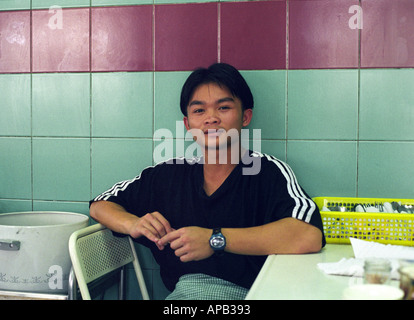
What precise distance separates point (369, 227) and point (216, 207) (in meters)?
0.58

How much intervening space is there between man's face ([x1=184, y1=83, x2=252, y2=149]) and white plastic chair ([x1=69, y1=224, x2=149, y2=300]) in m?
0.57

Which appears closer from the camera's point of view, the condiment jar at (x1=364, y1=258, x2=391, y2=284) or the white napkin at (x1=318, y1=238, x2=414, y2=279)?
the condiment jar at (x1=364, y1=258, x2=391, y2=284)

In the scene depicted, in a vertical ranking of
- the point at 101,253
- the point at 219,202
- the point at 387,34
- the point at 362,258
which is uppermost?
the point at 387,34

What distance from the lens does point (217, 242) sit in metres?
1.47

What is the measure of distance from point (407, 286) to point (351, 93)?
127 centimetres

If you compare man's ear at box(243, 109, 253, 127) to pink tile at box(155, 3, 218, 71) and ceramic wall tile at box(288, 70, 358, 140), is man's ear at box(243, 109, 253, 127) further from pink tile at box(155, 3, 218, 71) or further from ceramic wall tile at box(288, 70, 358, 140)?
pink tile at box(155, 3, 218, 71)

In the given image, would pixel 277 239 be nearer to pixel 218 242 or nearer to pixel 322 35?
pixel 218 242

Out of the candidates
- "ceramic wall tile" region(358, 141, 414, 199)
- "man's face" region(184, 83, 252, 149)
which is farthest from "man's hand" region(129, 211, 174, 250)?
"ceramic wall tile" region(358, 141, 414, 199)

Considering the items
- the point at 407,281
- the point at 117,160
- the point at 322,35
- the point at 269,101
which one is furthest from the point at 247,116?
the point at 407,281

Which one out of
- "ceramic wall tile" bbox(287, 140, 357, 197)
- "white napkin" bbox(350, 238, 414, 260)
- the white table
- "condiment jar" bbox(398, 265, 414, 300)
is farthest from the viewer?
"ceramic wall tile" bbox(287, 140, 357, 197)

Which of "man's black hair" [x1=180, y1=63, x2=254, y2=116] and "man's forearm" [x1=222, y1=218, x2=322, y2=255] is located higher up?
"man's black hair" [x1=180, y1=63, x2=254, y2=116]

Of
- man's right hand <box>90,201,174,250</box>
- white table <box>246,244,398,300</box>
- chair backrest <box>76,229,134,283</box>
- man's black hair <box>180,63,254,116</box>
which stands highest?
man's black hair <box>180,63,254,116</box>

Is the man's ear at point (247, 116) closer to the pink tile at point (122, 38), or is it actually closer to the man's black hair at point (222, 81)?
the man's black hair at point (222, 81)

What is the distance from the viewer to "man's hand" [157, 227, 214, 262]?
1.43 meters
